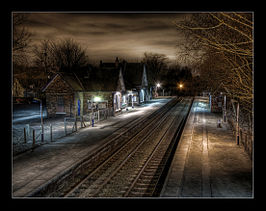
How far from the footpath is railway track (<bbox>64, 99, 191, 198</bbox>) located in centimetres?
118

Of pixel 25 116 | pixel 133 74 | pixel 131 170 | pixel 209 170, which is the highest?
pixel 133 74

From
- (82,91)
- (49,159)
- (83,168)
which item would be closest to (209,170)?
(83,168)

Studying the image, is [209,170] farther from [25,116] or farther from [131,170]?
[25,116]

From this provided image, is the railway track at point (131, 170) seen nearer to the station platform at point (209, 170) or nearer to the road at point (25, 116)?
the station platform at point (209, 170)

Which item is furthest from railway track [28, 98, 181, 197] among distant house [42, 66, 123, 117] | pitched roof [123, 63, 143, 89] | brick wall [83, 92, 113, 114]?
pitched roof [123, 63, 143, 89]

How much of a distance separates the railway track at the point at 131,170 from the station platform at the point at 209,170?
873 mm

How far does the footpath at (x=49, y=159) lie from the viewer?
8983mm

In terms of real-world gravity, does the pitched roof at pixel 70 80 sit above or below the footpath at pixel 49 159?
above

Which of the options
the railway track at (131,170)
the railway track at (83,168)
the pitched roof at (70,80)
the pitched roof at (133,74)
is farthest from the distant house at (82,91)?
the pitched roof at (133,74)

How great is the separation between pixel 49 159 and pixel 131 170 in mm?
4018

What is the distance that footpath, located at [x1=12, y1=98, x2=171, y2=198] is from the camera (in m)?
8.98

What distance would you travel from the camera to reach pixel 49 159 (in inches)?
468

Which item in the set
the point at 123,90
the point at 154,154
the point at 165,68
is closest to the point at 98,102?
the point at 123,90
